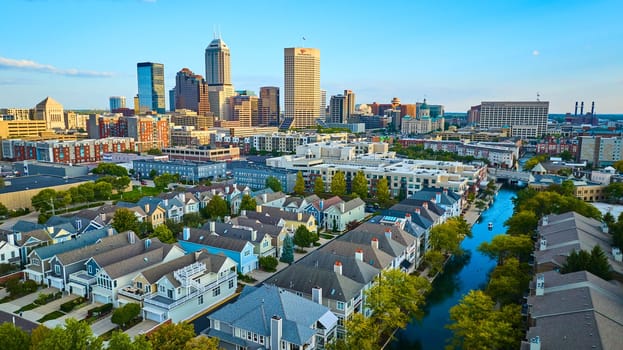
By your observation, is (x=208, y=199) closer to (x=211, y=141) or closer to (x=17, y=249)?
(x=17, y=249)

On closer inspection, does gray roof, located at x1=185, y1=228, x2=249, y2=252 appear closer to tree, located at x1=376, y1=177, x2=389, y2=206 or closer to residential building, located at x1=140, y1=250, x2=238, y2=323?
residential building, located at x1=140, y1=250, x2=238, y2=323

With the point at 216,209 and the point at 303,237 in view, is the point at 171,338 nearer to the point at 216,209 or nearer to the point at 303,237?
the point at 303,237

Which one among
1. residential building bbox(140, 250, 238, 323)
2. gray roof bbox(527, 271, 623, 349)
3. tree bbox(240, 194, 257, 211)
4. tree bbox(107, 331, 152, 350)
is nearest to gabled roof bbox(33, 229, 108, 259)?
residential building bbox(140, 250, 238, 323)

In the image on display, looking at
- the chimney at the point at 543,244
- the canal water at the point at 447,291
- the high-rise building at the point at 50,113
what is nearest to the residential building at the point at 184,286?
the canal water at the point at 447,291

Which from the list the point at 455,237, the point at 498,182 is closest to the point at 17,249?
the point at 455,237

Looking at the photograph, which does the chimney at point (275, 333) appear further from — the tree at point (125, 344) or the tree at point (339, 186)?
the tree at point (339, 186)

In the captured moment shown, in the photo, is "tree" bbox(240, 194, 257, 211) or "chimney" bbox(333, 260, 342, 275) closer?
"chimney" bbox(333, 260, 342, 275)
